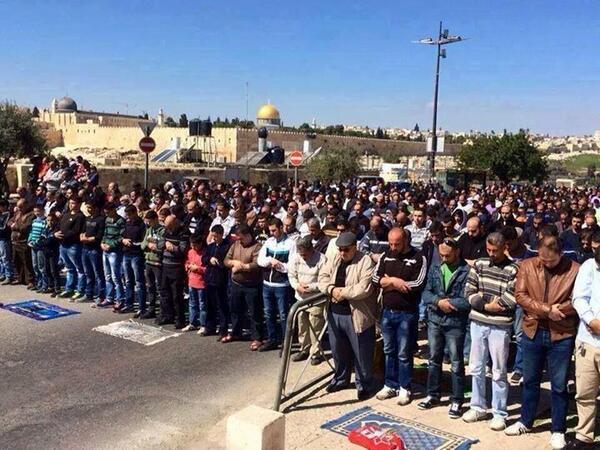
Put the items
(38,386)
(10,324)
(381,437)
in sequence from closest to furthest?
(381,437) < (38,386) < (10,324)

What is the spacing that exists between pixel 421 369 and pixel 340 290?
1508 mm

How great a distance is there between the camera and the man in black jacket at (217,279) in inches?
306

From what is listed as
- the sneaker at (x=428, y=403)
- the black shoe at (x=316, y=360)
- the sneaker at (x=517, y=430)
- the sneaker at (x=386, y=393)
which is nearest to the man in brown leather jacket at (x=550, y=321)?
the sneaker at (x=517, y=430)

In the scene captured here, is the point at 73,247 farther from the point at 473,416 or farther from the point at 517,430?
the point at 517,430

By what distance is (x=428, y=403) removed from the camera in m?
5.73

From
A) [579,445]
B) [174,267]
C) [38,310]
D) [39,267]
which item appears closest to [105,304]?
[38,310]

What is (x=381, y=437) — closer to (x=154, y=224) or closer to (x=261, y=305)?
(x=261, y=305)

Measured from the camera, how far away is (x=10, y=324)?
8414 mm

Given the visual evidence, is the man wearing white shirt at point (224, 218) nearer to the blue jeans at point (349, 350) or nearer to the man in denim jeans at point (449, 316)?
the blue jeans at point (349, 350)

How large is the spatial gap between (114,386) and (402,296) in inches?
122

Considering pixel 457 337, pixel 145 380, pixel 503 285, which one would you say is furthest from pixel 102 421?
pixel 503 285

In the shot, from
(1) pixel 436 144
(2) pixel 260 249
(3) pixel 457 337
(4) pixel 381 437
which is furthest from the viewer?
(1) pixel 436 144

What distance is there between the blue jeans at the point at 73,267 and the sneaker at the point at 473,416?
6590 millimetres

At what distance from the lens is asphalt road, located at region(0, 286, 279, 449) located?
5.29 m
